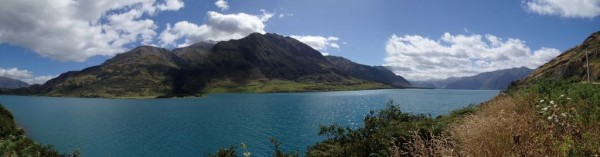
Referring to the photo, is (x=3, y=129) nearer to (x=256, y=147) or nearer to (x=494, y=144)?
(x=256, y=147)

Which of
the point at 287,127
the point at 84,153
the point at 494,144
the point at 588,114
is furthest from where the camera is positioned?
the point at 287,127

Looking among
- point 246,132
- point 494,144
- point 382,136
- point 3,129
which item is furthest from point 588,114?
point 246,132

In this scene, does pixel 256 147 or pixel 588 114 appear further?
pixel 256 147

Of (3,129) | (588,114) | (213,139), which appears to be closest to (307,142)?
(213,139)

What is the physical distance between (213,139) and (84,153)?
818 inches

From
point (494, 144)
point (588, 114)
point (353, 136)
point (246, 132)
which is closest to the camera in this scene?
point (494, 144)

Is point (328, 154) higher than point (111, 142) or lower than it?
higher

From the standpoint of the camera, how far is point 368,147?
756 inches

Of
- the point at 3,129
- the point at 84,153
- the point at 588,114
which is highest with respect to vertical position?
the point at 588,114

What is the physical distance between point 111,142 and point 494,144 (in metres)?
75.3

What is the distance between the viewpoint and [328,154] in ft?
72.6

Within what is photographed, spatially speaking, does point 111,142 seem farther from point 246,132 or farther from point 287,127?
point 287,127

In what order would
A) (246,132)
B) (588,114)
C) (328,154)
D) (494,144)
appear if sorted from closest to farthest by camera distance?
(494,144) < (588,114) < (328,154) < (246,132)

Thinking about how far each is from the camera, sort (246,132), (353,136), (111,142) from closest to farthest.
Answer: (353,136)
(111,142)
(246,132)
